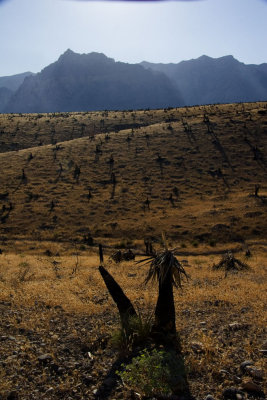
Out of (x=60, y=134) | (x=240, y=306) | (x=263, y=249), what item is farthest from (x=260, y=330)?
(x=60, y=134)

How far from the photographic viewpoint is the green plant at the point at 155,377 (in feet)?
17.8

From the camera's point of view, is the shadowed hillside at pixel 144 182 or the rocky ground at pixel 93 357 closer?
the rocky ground at pixel 93 357

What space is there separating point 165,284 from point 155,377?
2.34 meters

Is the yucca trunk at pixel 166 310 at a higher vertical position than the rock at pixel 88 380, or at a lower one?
higher

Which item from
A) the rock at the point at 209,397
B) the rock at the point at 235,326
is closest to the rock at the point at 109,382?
the rock at the point at 209,397

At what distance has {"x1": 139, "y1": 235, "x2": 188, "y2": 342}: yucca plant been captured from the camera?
7.30 metres

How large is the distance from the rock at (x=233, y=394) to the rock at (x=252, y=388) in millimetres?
155

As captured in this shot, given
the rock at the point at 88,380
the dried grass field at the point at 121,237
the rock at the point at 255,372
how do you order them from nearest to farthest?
the rock at the point at 255,372, the rock at the point at 88,380, the dried grass field at the point at 121,237

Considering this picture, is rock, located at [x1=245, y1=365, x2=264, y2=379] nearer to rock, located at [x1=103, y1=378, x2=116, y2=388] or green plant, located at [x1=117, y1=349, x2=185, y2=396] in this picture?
green plant, located at [x1=117, y1=349, x2=185, y2=396]

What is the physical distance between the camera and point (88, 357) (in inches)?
275

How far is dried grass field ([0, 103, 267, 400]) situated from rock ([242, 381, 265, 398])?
0.11 ft

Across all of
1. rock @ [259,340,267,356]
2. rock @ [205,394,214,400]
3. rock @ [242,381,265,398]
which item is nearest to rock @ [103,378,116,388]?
rock @ [205,394,214,400]

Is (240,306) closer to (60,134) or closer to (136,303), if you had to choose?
(136,303)

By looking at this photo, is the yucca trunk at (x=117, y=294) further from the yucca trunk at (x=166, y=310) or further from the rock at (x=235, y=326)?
the rock at (x=235, y=326)
